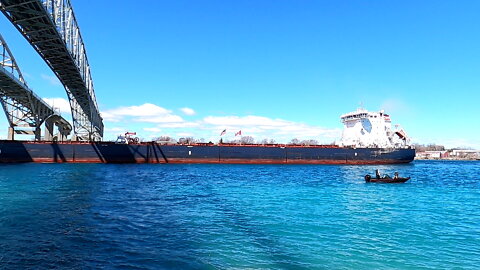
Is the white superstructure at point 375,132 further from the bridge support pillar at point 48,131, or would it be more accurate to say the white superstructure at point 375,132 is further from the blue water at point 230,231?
the bridge support pillar at point 48,131

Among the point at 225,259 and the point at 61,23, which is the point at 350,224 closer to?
the point at 225,259

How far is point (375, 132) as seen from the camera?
75.1 metres

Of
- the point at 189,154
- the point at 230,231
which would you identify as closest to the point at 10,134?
the point at 189,154

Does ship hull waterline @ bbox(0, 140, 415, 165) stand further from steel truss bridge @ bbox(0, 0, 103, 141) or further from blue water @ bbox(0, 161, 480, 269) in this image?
blue water @ bbox(0, 161, 480, 269)

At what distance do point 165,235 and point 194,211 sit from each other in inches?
204

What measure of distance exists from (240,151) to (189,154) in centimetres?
1071

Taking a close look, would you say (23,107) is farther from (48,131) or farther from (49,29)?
(49,29)

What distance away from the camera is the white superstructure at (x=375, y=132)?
74375mm

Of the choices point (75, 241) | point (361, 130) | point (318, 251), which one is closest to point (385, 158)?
point (361, 130)

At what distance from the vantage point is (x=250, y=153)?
213 feet

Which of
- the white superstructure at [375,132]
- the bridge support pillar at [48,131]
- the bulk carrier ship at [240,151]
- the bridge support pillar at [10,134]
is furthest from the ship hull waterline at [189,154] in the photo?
the bridge support pillar at [48,131]

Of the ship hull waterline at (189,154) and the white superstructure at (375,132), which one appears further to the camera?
the white superstructure at (375,132)

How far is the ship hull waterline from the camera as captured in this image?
58.0 m

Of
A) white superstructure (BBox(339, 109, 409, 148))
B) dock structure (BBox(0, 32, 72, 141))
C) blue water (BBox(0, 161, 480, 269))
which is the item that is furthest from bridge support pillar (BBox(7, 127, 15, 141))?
white superstructure (BBox(339, 109, 409, 148))
